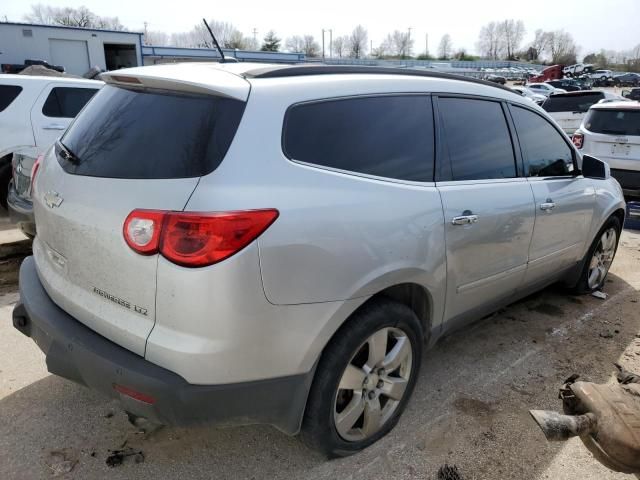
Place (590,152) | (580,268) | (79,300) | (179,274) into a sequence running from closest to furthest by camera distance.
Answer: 1. (179,274)
2. (79,300)
3. (580,268)
4. (590,152)

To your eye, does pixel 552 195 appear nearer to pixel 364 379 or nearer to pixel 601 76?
pixel 364 379

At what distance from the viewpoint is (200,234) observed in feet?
5.93

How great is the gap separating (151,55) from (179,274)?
4446cm

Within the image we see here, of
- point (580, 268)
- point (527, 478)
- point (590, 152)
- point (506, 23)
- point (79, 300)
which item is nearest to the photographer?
point (79, 300)

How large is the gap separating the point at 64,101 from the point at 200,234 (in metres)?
6.06

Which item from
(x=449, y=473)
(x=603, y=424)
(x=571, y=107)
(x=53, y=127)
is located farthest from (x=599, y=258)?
(x=571, y=107)

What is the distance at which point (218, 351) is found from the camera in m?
1.88

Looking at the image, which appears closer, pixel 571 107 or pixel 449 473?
pixel 449 473

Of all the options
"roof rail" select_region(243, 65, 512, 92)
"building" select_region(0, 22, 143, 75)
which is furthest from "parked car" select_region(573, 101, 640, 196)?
"building" select_region(0, 22, 143, 75)

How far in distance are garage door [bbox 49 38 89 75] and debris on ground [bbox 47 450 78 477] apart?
1340 inches

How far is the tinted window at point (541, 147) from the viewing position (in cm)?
346

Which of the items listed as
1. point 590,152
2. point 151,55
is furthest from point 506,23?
point 590,152

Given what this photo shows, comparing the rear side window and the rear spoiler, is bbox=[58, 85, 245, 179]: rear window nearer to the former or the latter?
the rear spoiler

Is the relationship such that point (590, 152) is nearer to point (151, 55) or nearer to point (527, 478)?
point (527, 478)
